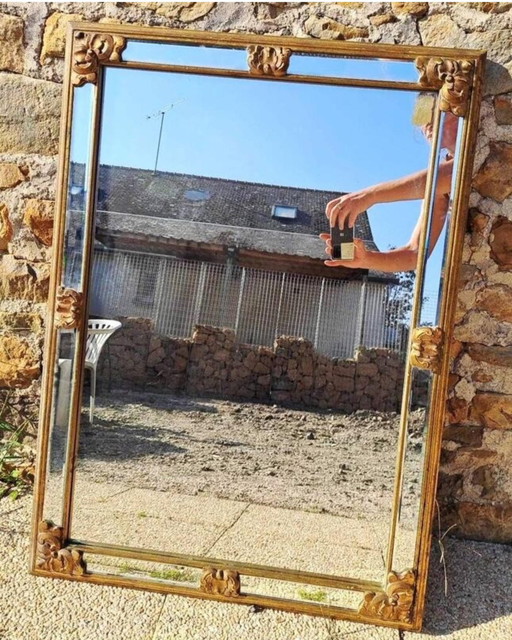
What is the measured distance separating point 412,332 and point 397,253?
26 cm

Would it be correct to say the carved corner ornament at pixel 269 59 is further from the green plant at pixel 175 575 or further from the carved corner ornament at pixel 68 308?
the green plant at pixel 175 575

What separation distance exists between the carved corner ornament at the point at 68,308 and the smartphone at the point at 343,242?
883mm

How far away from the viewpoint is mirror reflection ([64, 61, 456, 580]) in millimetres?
2074

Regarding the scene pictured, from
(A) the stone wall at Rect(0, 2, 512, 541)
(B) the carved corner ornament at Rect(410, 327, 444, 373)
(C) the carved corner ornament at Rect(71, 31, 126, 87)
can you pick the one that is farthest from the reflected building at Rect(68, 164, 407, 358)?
(A) the stone wall at Rect(0, 2, 512, 541)

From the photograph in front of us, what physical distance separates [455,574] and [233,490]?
34.5 inches

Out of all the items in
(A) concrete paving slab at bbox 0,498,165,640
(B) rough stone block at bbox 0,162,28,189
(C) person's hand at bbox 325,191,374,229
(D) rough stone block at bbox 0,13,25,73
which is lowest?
(A) concrete paving slab at bbox 0,498,165,640

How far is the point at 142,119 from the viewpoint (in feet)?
7.01

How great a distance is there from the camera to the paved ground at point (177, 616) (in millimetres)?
1872

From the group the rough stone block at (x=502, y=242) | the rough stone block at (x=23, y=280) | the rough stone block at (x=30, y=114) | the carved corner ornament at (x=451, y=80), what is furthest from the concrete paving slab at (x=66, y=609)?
the carved corner ornament at (x=451, y=80)

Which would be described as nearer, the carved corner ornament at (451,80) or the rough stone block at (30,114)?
the carved corner ornament at (451,80)

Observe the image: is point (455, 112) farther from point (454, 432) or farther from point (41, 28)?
point (41, 28)

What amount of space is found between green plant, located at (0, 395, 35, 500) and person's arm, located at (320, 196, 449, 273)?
1.54 metres

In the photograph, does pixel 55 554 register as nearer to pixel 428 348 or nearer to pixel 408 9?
pixel 428 348

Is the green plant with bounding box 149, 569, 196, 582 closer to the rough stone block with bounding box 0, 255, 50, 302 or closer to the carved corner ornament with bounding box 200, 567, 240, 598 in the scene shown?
the carved corner ornament with bounding box 200, 567, 240, 598
